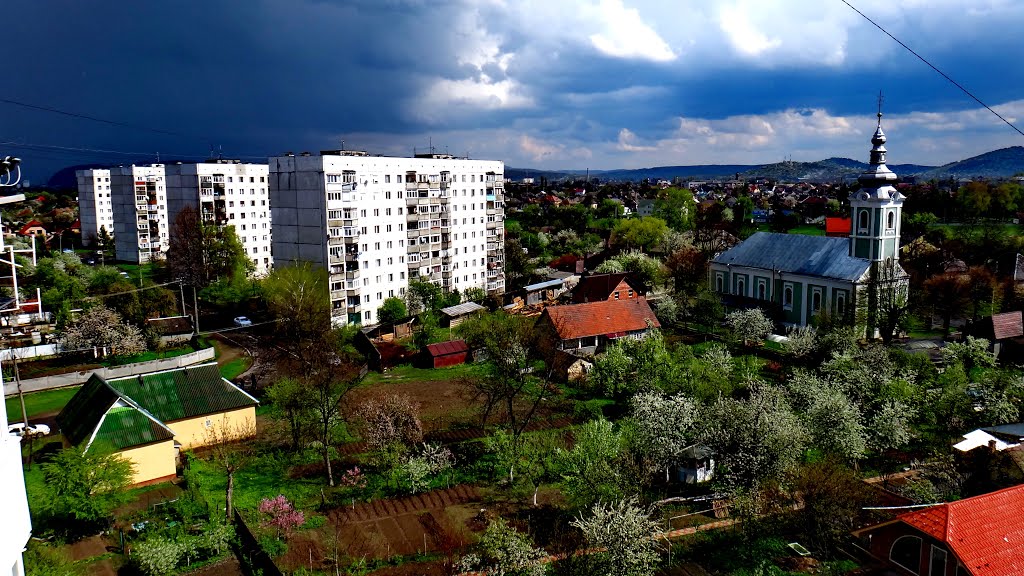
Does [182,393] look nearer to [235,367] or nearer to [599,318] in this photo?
[235,367]

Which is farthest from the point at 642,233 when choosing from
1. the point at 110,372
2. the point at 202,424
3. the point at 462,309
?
the point at 202,424

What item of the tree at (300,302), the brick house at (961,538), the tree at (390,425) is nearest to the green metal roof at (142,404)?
the tree at (390,425)

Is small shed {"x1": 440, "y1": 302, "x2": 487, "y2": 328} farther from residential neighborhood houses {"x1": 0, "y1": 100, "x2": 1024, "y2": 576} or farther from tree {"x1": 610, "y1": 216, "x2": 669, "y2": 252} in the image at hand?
tree {"x1": 610, "y1": 216, "x2": 669, "y2": 252}

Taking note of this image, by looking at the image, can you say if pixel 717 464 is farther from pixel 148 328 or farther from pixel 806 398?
→ pixel 148 328

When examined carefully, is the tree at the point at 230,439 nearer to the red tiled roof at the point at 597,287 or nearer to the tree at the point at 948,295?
the red tiled roof at the point at 597,287

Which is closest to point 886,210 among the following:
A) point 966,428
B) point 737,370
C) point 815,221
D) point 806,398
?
point 737,370
